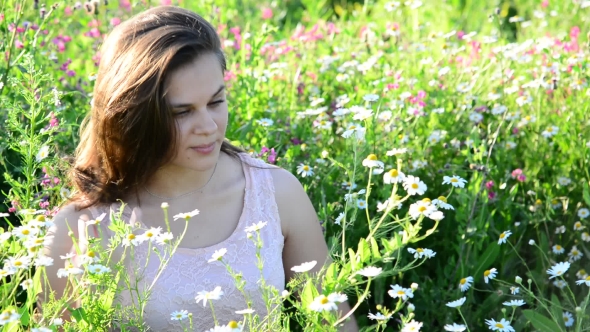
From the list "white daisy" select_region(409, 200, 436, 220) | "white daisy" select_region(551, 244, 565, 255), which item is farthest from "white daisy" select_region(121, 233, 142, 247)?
"white daisy" select_region(551, 244, 565, 255)

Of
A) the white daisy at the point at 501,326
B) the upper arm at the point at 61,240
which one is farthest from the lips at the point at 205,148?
the white daisy at the point at 501,326

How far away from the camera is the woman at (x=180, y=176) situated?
1.74 metres

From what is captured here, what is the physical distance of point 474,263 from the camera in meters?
2.19

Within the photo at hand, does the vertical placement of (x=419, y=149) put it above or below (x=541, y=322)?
above

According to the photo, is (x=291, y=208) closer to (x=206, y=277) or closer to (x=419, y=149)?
(x=206, y=277)

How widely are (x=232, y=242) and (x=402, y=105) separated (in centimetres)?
71

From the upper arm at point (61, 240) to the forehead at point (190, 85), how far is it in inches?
13.8

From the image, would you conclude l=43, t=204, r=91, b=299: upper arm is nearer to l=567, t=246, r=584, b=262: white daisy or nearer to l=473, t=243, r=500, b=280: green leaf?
l=473, t=243, r=500, b=280: green leaf

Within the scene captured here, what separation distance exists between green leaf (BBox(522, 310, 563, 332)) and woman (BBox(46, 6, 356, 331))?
500mm

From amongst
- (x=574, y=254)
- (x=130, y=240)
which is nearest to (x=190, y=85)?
(x=130, y=240)

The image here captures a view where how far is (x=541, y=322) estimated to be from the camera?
5.66 feet

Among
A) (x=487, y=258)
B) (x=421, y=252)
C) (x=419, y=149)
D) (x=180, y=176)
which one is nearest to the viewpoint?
(x=421, y=252)

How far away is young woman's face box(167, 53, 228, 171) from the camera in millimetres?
1726

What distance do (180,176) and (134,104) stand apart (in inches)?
10.6
